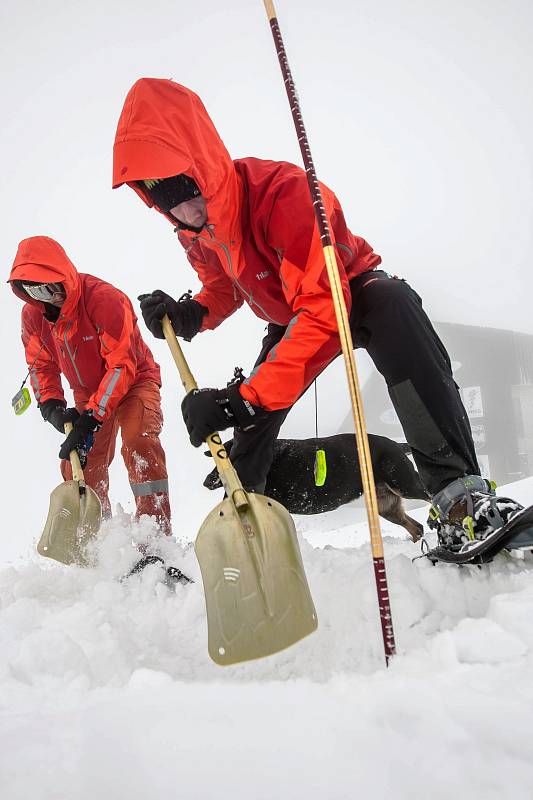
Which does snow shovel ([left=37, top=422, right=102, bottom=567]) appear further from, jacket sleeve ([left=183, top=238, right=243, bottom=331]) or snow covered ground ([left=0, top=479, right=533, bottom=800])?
jacket sleeve ([left=183, top=238, right=243, bottom=331])

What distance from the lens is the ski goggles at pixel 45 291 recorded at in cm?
300

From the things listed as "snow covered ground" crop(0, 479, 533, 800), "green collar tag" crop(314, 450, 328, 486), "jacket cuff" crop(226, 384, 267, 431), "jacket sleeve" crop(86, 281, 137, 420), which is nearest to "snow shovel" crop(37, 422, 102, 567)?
"jacket sleeve" crop(86, 281, 137, 420)

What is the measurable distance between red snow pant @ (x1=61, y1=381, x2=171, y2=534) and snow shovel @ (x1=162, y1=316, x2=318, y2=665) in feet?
4.94

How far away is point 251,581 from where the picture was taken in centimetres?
114

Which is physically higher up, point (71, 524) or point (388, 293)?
point (388, 293)

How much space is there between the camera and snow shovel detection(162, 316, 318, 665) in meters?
1.06

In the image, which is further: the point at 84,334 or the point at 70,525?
the point at 84,334

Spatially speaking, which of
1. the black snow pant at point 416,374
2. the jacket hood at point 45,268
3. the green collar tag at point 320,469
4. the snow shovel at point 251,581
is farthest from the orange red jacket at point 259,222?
the jacket hood at point 45,268

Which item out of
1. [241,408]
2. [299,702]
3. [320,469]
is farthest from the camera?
[320,469]

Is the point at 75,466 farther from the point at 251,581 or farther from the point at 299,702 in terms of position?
the point at 299,702

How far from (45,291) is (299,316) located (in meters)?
2.05

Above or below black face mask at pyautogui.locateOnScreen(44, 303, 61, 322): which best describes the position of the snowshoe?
below

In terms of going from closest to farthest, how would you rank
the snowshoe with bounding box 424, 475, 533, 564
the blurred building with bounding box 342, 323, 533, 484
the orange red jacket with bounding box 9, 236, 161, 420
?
the snowshoe with bounding box 424, 475, 533, 564, the orange red jacket with bounding box 9, 236, 161, 420, the blurred building with bounding box 342, 323, 533, 484

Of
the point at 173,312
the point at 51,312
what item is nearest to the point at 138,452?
the point at 173,312
